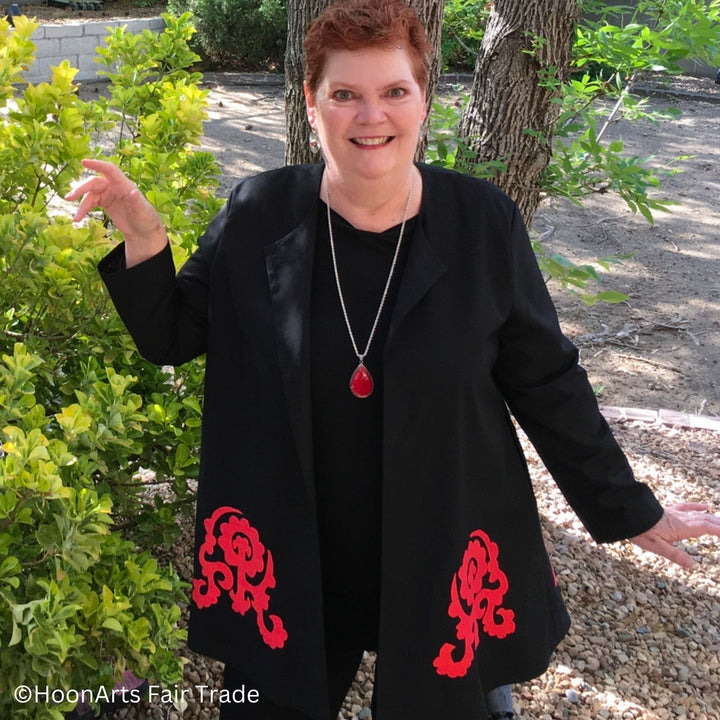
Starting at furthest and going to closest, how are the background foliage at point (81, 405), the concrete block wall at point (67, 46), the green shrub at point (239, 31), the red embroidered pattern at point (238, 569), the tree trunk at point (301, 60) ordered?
the green shrub at point (239, 31)
the concrete block wall at point (67, 46)
the tree trunk at point (301, 60)
the red embroidered pattern at point (238, 569)
the background foliage at point (81, 405)

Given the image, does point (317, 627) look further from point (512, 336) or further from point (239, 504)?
point (512, 336)

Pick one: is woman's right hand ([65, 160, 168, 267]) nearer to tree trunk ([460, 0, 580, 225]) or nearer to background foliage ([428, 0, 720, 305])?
background foliage ([428, 0, 720, 305])

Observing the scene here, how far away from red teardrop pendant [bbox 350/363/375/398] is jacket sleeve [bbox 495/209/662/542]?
12.0 inches

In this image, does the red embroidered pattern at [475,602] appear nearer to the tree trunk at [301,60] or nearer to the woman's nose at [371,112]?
the woman's nose at [371,112]

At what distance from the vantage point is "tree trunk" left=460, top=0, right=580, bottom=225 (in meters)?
3.80

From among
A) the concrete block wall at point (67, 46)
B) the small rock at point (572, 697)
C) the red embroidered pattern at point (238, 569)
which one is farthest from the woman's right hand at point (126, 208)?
the concrete block wall at point (67, 46)

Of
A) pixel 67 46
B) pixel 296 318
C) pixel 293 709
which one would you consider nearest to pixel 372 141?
pixel 296 318

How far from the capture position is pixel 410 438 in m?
1.97

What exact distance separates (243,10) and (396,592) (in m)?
12.6

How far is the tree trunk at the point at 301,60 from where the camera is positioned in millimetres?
3305

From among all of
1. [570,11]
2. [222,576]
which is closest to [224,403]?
[222,576]

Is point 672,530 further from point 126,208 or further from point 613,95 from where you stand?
point 613,95

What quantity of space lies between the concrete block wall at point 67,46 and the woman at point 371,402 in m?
10.9
